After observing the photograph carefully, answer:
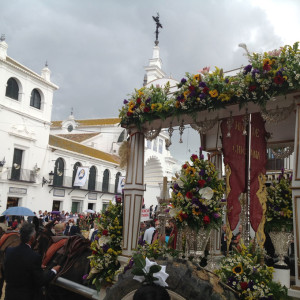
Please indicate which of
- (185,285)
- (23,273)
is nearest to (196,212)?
(23,273)

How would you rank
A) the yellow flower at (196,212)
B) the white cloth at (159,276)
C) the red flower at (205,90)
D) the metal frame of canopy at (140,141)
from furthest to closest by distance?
the metal frame of canopy at (140,141) → the red flower at (205,90) → the yellow flower at (196,212) → the white cloth at (159,276)

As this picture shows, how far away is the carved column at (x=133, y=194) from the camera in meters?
5.91

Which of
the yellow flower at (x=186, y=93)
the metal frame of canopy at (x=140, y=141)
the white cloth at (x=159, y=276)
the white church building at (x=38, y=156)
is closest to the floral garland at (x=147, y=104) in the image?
the metal frame of canopy at (x=140, y=141)

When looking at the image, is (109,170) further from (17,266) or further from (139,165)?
(17,266)

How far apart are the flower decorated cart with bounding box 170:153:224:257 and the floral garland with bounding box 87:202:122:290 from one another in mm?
1414

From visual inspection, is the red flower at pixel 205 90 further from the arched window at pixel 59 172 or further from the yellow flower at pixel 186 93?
the arched window at pixel 59 172

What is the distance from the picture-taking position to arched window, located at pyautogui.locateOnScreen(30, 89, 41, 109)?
26453 mm

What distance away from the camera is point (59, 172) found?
28031 millimetres

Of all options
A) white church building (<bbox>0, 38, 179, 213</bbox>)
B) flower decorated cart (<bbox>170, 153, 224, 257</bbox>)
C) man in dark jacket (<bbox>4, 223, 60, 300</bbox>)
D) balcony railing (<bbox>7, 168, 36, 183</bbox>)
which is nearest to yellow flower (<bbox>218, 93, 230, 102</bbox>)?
flower decorated cart (<bbox>170, 153, 224, 257</bbox>)

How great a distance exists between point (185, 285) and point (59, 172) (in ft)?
89.4

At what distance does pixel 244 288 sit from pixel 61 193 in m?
26.5

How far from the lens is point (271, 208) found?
510cm

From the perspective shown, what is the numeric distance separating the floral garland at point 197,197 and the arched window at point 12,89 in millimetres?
22765

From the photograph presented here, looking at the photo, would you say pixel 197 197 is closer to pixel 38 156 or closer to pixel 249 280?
pixel 249 280
